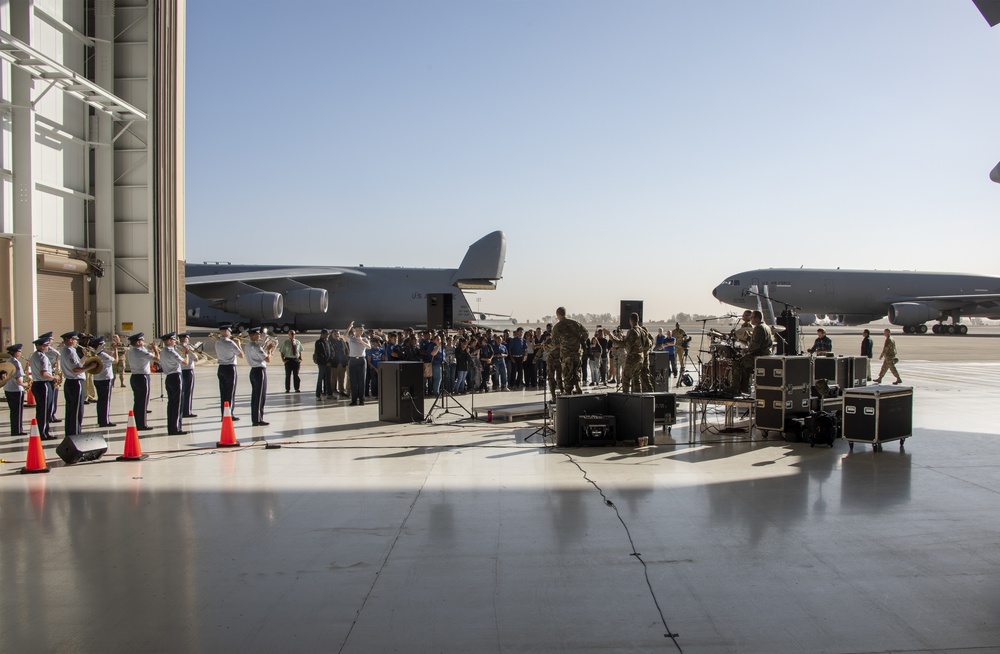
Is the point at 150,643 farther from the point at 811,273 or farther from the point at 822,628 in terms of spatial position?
the point at 811,273

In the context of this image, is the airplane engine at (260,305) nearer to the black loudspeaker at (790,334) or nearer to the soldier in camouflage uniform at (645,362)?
the soldier in camouflage uniform at (645,362)

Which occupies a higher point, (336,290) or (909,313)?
(336,290)

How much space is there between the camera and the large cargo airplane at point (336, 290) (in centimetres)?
2972

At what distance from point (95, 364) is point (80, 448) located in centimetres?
277

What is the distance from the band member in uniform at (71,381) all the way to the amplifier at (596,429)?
21.0 ft

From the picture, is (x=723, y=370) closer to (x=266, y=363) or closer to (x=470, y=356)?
(x=470, y=356)

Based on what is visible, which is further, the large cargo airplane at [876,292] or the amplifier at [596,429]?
the large cargo airplane at [876,292]

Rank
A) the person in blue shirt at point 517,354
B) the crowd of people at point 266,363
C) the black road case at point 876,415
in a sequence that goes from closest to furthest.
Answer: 1. the black road case at point 876,415
2. the crowd of people at point 266,363
3. the person in blue shirt at point 517,354

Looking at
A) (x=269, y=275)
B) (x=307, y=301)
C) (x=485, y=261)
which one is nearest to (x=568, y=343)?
(x=485, y=261)

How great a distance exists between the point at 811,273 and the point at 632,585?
3955 cm

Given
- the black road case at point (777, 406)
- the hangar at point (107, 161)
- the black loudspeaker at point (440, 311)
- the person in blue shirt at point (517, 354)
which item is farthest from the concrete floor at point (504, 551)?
the hangar at point (107, 161)

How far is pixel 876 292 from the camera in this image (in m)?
40.6

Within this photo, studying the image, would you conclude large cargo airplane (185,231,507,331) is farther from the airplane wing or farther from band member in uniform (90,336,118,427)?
band member in uniform (90,336,118,427)

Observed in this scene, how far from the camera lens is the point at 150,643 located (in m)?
3.50
